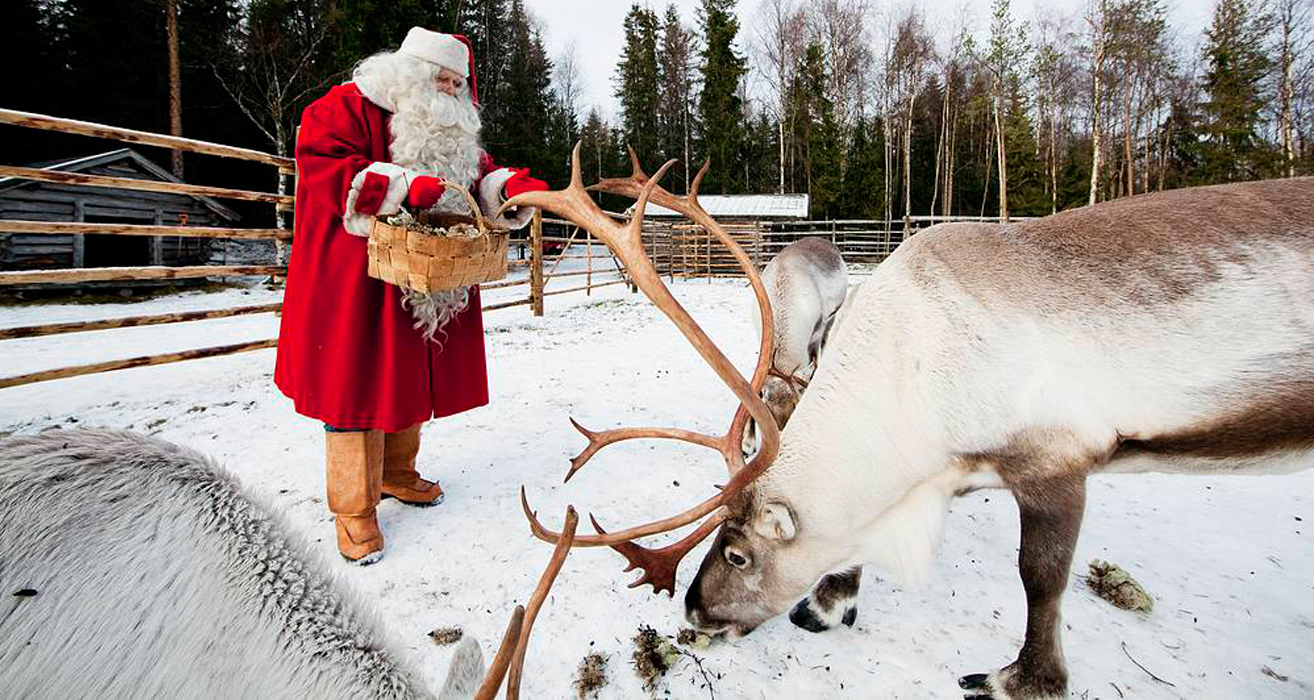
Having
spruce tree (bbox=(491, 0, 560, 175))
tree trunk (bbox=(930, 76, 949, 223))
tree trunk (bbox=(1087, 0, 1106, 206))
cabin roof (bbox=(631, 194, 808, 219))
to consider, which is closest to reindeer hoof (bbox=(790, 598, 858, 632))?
tree trunk (bbox=(1087, 0, 1106, 206))

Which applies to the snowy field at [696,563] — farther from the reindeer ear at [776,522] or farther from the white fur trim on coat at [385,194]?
the white fur trim on coat at [385,194]

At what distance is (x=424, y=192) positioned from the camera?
Result: 6.72ft

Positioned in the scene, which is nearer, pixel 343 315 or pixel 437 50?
pixel 343 315

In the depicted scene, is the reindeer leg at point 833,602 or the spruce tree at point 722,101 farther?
the spruce tree at point 722,101

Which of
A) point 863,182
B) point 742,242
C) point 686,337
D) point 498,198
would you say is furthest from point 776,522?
point 863,182

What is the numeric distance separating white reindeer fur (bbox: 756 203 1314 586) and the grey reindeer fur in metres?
1.14

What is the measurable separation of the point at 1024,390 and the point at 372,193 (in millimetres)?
2136

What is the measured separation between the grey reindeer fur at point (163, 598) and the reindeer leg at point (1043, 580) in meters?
1.49

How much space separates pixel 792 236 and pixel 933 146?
1263 cm

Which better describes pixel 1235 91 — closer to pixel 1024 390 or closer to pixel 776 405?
pixel 776 405

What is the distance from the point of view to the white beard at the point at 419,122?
2312 mm

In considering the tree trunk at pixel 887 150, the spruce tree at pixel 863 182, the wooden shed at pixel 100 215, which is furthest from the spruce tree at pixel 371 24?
the spruce tree at pixel 863 182

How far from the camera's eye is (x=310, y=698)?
0.87 meters

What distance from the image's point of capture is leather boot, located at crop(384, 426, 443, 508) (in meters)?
2.71
